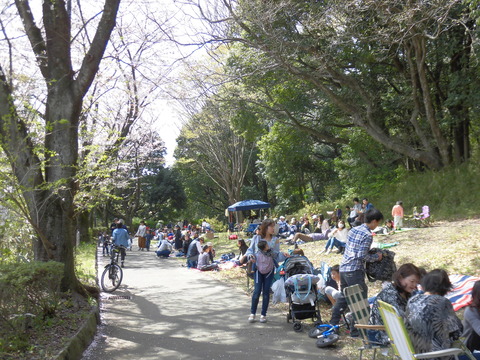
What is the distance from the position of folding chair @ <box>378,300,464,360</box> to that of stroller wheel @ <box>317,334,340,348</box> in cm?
184

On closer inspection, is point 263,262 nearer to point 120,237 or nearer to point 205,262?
point 120,237

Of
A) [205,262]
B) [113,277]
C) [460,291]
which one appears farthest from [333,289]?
[205,262]

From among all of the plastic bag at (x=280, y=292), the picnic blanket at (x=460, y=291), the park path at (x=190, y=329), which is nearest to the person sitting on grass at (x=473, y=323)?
the park path at (x=190, y=329)

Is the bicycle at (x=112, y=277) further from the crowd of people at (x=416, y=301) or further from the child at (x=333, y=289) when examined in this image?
the crowd of people at (x=416, y=301)

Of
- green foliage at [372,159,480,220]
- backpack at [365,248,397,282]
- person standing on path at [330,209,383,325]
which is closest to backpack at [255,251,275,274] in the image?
person standing on path at [330,209,383,325]

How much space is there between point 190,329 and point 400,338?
4.06 metres

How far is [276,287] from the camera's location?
25.8 feet

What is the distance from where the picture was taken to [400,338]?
3.79m

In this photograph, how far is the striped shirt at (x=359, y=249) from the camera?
5.67m

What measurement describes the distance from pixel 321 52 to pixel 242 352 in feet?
45.7

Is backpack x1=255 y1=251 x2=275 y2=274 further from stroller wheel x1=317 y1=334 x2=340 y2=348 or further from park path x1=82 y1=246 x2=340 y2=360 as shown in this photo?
stroller wheel x1=317 y1=334 x2=340 y2=348

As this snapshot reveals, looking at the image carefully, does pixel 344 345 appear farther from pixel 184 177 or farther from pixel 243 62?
pixel 184 177

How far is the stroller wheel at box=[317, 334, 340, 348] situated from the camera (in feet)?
19.2

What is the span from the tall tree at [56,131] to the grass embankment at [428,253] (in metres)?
4.12
